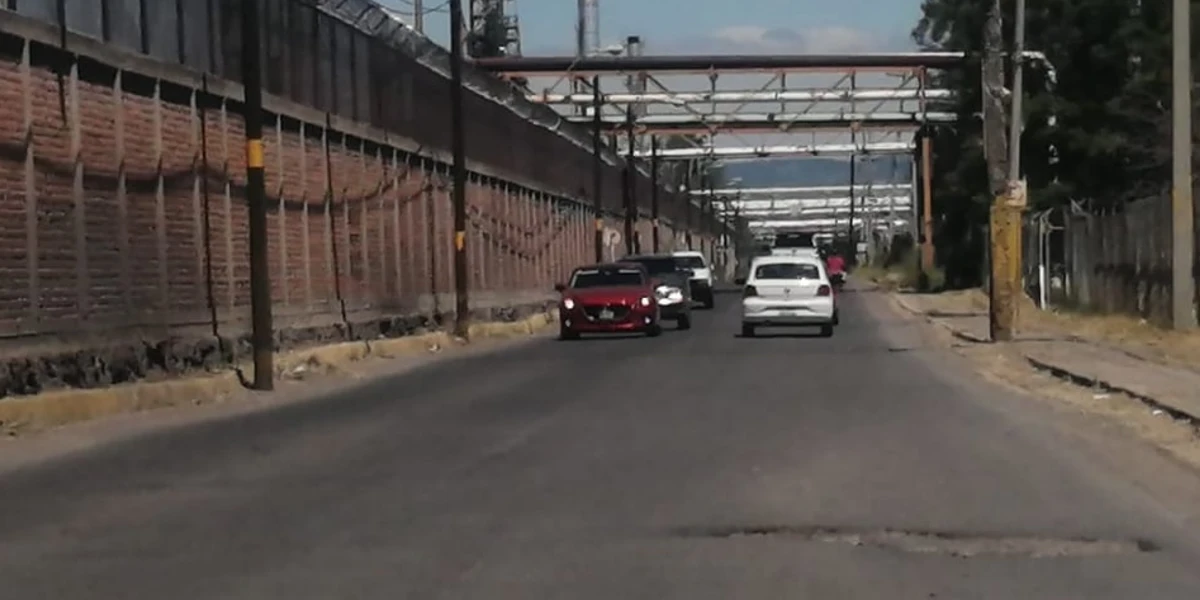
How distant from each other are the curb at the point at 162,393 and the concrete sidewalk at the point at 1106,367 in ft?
35.0

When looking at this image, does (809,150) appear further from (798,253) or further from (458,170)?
(458,170)

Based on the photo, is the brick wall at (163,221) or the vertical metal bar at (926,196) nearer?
the brick wall at (163,221)

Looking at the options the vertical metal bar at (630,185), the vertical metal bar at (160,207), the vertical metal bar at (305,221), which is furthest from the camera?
the vertical metal bar at (630,185)

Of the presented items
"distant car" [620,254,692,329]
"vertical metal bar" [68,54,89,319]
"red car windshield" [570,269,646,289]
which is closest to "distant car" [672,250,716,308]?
"distant car" [620,254,692,329]

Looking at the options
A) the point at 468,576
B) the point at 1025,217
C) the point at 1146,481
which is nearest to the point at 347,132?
the point at 1025,217

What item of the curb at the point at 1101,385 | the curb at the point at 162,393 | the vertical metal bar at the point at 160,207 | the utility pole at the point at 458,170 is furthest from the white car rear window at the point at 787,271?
the vertical metal bar at the point at 160,207

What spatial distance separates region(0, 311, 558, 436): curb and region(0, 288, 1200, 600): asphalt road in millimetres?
1485

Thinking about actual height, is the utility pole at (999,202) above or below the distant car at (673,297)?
above

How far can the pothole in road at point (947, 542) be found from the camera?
1167 cm

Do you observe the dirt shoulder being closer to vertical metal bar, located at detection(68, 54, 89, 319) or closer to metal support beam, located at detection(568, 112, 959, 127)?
vertical metal bar, located at detection(68, 54, 89, 319)

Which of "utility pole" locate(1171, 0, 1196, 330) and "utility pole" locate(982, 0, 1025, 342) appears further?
"utility pole" locate(982, 0, 1025, 342)

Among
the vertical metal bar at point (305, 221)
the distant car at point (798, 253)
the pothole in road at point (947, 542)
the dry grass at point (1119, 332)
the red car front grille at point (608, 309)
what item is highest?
the vertical metal bar at point (305, 221)

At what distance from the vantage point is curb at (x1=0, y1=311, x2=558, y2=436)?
21.1 m

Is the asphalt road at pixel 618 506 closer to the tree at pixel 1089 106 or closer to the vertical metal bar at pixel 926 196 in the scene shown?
the tree at pixel 1089 106
